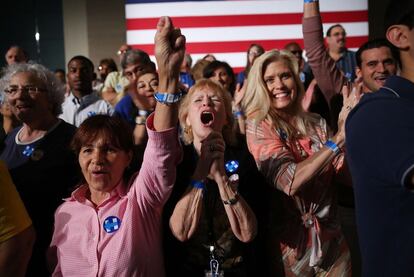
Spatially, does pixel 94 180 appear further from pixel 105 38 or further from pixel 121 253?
pixel 105 38

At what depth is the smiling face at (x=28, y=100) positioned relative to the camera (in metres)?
2.38

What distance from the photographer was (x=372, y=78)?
2.79 meters

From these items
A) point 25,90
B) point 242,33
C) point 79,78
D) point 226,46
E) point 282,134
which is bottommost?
point 282,134

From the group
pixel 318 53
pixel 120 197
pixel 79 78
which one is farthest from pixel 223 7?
pixel 120 197

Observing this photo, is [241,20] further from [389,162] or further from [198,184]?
[389,162]

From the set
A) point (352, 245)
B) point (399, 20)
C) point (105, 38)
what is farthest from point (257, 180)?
point (105, 38)

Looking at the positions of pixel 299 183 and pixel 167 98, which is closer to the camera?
pixel 167 98

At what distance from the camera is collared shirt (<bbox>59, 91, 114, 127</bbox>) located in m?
4.01

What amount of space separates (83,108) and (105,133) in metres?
2.23

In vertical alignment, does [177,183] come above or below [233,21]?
below

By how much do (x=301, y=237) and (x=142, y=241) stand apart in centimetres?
66

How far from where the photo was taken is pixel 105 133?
1.96 meters

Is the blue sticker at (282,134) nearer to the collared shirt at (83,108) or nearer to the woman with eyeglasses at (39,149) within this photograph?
the woman with eyeglasses at (39,149)

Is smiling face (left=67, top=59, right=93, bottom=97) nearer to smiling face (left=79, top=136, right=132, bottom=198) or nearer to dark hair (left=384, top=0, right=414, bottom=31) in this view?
smiling face (left=79, top=136, right=132, bottom=198)
